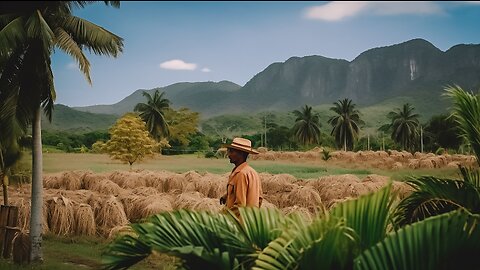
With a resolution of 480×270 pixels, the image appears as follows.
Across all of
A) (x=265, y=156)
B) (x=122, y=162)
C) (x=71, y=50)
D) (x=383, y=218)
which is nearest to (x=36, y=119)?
(x=71, y=50)

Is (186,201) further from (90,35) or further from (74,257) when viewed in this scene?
(90,35)

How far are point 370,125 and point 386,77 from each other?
40.8m

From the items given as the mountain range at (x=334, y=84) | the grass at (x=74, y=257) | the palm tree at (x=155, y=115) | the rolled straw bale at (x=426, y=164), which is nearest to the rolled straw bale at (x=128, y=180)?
the grass at (x=74, y=257)

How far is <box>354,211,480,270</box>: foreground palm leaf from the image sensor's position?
231cm

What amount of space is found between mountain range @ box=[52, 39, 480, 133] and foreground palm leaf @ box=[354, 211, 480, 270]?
110 meters

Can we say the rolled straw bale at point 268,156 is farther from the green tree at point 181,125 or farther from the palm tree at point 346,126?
the palm tree at point 346,126

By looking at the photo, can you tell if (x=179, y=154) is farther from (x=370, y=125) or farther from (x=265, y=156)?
(x=370, y=125)

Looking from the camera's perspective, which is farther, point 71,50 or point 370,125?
point 370,125

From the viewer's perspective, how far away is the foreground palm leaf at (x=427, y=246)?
2.31 m

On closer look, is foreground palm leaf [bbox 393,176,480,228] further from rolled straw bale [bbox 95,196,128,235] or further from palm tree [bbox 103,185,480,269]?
rolled straw bale [bbox 95,196,128,235]

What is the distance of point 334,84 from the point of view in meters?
173

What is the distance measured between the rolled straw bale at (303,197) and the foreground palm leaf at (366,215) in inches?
408

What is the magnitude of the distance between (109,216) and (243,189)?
26.6 ft

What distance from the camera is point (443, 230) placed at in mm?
2354
